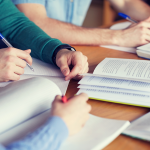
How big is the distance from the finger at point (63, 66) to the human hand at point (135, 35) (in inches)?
15.6

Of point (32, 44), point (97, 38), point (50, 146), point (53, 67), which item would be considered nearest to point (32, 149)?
point (50, 146)

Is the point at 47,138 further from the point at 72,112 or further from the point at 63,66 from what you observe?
the point at 63,66

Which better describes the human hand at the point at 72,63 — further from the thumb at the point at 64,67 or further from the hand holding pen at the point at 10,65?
the hand holding pen at the point at 10,65

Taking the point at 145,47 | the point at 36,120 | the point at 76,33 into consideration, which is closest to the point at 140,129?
the point at 36,120

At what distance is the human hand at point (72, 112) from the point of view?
0.40 meters

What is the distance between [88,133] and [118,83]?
0.22m

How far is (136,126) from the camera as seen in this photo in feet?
1.48

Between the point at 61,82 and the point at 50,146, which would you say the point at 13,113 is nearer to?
the point at 50,146

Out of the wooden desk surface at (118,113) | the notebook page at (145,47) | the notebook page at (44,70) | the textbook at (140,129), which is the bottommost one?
the wooden desk surface at (118,113)

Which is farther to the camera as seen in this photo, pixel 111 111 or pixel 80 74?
pixel 80 74

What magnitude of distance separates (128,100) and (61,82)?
24cm

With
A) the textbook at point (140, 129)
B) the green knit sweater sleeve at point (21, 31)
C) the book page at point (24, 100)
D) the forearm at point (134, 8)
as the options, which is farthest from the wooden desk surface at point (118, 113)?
the forearm at point (134, 8)

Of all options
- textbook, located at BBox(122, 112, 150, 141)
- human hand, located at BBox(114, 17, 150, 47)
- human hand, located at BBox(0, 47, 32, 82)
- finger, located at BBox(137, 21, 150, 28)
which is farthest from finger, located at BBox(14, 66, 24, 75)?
finger, located at BBox(137, 21, 150, 28)

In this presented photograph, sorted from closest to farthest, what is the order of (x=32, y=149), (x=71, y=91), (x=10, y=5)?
(x=32, y=149)
(x=71, y=91)
(x=10, y=5)
